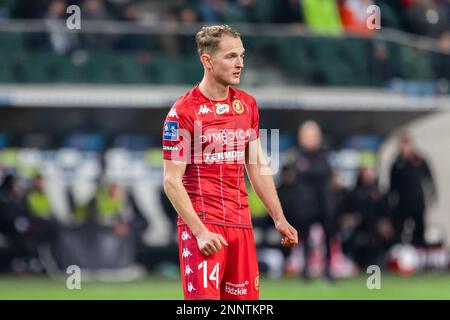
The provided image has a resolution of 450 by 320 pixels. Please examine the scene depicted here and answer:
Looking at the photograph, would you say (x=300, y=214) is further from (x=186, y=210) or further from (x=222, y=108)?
(x=186, y=210)

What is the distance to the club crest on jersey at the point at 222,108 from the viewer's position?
8.19m

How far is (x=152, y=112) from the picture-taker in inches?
749

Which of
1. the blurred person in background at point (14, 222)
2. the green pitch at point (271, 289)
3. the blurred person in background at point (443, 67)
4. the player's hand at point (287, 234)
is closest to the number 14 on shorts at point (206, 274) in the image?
the player's hand at point (287, 234)

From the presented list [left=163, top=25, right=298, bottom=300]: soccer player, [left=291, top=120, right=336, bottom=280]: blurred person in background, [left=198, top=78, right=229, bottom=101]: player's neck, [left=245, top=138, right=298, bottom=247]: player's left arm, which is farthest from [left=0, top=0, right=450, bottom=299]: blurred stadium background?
[left=198, top=78, right=229, bottom=101]: player's neck

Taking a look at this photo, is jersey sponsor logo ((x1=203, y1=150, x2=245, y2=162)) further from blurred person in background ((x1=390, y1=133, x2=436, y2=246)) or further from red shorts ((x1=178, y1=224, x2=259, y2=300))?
blurred person in background ((x1=390, y1=133, x2=436, y2=246))

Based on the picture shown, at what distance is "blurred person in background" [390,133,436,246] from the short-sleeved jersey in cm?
1032

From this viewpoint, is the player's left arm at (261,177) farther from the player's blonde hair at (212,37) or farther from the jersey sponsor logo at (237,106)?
the player's blonde hair at (212,37)

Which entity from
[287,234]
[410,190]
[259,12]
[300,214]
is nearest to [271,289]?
[300,214]

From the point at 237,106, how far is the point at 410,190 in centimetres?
1057

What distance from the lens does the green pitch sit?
47.4 feet

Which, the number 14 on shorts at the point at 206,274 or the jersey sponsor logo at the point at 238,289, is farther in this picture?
the jersey sponsor logo at the point at 238,289

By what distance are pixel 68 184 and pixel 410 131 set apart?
5.33m

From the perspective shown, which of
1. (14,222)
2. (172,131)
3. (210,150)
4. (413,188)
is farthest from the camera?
(413,188)
